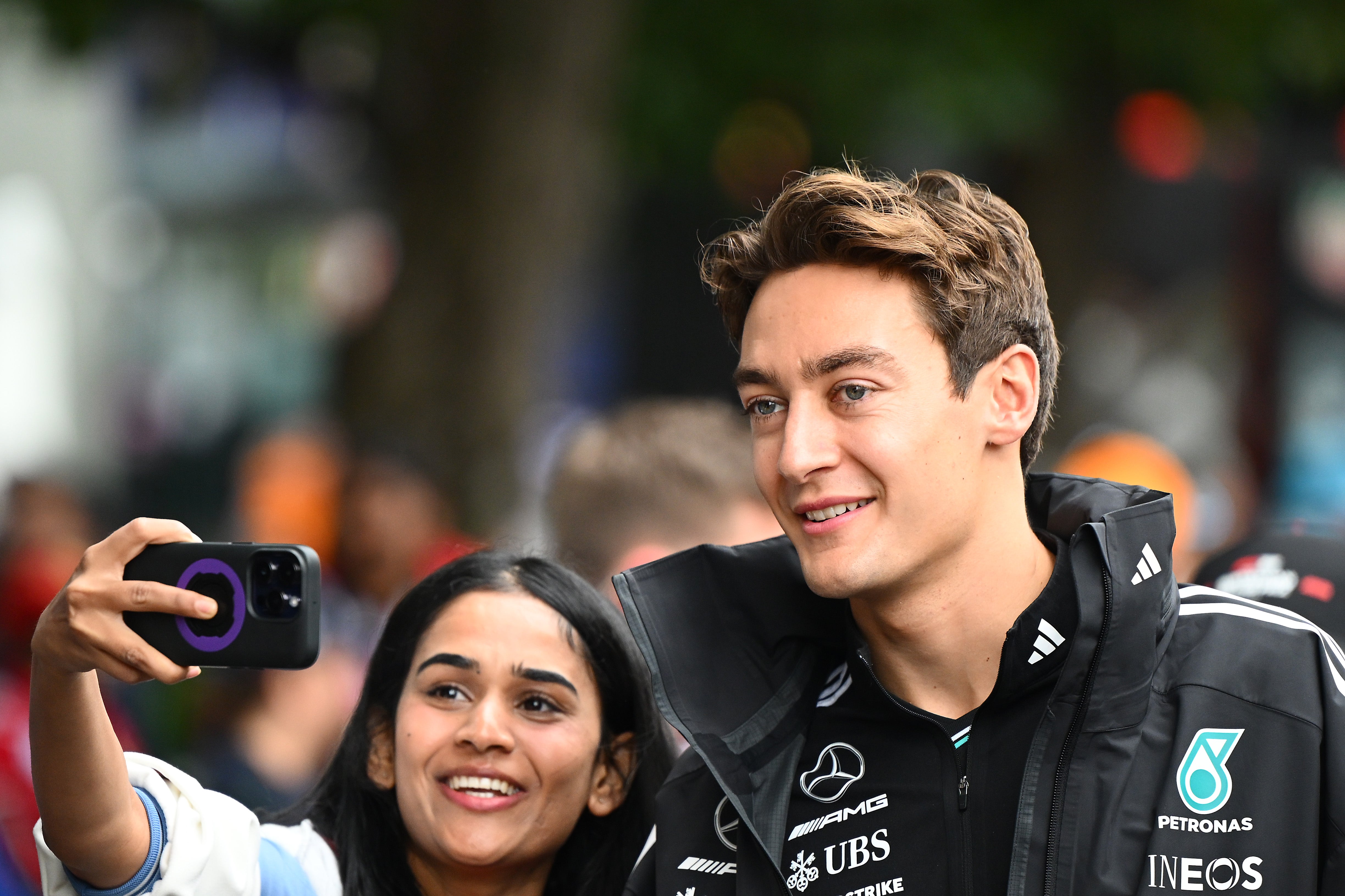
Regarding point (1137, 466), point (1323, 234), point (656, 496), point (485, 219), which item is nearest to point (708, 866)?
point (656, 496)

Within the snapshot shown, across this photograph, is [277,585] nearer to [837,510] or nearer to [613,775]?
[837,510]

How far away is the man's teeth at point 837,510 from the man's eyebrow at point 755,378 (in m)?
0.26

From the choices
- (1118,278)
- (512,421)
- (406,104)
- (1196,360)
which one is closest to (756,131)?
(406,104)

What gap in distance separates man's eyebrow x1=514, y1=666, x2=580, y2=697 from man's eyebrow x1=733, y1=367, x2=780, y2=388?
77cm

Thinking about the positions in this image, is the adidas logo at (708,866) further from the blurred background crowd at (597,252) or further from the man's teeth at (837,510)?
the blurred background crowd at (597,252)

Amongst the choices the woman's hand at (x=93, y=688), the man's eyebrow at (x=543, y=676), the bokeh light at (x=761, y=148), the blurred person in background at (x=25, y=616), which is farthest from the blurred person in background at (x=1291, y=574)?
the bokeh light at (x=761, y=148)

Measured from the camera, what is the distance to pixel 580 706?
343 centimetres

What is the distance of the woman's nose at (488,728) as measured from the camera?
10.7ft

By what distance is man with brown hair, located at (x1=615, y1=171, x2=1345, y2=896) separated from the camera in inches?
107

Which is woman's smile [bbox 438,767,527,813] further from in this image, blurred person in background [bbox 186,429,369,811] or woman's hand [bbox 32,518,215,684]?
blurred person in background [bbox 186,429,369,811]

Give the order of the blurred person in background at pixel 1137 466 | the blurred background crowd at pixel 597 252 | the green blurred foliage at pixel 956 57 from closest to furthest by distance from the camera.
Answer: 1. the blurred background crowd at pixel 597 252
2. the blurred person in background at pixel 1137 466
3. the green blurred foliage at pixel 956 57

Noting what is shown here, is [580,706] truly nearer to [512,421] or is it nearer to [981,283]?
[981,283]

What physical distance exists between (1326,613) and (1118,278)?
1750 centimetres

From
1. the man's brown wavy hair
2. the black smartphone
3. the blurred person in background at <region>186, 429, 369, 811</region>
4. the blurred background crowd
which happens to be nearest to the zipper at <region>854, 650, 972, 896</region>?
the man's brown wavy hair
